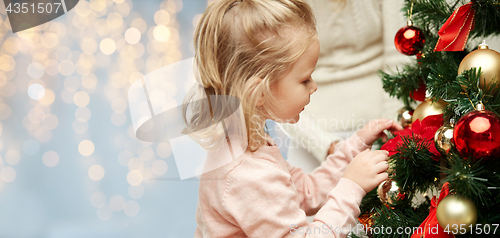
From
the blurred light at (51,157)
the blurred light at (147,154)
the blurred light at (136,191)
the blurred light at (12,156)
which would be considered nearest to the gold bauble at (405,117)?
the blurred light at (147,154)

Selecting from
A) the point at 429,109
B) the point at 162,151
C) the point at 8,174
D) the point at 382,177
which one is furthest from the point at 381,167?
the point at 8,174

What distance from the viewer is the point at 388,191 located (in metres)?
0.54

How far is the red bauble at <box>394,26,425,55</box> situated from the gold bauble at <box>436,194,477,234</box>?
313 mm

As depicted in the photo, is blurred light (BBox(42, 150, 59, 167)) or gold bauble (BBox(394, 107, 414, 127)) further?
blurred light (BBox(42, 150, 59, 167))

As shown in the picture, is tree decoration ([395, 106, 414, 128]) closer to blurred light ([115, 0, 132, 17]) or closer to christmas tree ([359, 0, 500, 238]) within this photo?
christmas tree ([359, 0, 500, 238])

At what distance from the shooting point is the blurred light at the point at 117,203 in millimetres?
1219

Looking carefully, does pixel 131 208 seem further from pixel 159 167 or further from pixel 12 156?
pixel 12 156

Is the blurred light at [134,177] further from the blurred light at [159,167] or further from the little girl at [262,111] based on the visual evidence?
the little girl at [262,111]

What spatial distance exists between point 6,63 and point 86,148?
0.38 meters

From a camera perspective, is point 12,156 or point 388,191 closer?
point 388,191

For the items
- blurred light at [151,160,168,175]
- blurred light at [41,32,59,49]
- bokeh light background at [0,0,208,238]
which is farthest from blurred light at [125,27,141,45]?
blurred light at [151,160,168,175]

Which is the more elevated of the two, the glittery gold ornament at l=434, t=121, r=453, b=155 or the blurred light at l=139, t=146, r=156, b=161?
the glittery gold ornament at l=434, t=121, r=453, b=155

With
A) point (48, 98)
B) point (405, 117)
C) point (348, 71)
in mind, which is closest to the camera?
point (405, 117)

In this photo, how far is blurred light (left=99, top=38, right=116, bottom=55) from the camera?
1203mm
